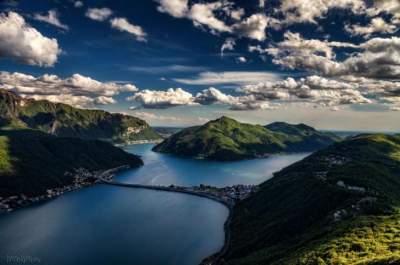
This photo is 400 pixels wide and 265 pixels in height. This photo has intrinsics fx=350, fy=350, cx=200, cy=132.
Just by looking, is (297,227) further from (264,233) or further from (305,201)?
(305,201)

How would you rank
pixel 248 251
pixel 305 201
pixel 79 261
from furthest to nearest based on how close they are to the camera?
pixel 305 201
pixel 79 261
pixel 248 251

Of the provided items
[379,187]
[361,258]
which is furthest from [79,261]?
[379,187]

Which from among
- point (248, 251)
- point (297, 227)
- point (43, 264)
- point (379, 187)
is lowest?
point (43, 264)

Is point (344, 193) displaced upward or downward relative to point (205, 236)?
upward

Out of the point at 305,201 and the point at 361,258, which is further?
the point at 305,201

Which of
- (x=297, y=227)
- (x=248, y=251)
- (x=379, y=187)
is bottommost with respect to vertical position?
(x=248, y=251)

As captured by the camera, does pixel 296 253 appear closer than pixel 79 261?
Yes

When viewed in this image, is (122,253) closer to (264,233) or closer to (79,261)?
(79,261)

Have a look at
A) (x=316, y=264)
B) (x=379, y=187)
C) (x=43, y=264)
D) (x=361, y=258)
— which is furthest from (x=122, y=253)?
(x=379, y=187)

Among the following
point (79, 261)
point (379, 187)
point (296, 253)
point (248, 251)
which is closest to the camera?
point (296, 253)
